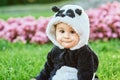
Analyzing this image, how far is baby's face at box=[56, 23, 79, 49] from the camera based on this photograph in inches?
189

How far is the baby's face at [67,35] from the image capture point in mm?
4805

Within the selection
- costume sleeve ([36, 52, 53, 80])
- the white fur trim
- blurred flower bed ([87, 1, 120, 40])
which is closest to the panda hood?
the white fur trim

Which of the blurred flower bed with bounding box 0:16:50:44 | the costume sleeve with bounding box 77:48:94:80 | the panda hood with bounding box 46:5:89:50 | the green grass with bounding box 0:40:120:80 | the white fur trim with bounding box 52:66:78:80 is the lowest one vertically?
the blurred flower bed with bounding box 0:16:50:44

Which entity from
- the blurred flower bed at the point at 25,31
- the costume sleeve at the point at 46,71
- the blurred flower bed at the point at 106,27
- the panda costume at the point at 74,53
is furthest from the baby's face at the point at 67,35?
the blurred flower bed at the point at 106,27

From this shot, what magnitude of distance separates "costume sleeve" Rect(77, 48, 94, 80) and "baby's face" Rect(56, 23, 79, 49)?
0.13 metres

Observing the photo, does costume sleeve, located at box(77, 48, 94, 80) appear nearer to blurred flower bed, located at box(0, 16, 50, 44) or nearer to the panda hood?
the panda hood

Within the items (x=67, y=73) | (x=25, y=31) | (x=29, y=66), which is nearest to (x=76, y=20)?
(x=67, y=73)

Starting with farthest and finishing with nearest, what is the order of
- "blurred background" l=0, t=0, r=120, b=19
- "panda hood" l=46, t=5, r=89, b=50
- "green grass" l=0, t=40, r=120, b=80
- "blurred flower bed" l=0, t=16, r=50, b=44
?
"blurred background" l=0, t=0, r=120, b=19 → "blurred flower bed" l=0, t=16, r=50, b=44 → "green grass" l=0, t=40, r=120, b=80 → "panda hood" l=46, t=5, r=89, b=50

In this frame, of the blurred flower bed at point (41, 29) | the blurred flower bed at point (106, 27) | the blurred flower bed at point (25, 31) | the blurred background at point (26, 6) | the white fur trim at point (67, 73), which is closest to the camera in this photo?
the white fur trim at point (67, 73)

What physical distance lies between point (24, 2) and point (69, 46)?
20.7 metres

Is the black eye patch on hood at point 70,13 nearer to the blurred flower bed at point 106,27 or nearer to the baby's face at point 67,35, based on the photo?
the baby's face at point 67,35

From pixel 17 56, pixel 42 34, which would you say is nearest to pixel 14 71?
pixel 17 56

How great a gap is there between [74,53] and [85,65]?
173 mm

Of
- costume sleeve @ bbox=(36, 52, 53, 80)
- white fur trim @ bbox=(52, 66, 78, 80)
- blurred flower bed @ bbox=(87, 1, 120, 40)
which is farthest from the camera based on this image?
blurred flower bed @ bbox=(87, 1, 120, 40)
